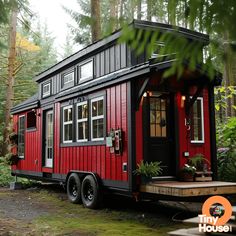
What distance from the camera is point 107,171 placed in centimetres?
812

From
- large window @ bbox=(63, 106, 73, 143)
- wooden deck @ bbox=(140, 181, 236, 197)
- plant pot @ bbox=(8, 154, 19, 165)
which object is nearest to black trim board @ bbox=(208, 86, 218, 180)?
wooden deck @ bbox=(140, 181, 236, 197)

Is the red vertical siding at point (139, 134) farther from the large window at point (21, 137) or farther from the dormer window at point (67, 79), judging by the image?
the large window at point (21, 137)

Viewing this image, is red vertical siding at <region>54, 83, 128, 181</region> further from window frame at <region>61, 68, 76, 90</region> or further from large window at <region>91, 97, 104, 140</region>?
window frame at <region>61, 68, 76, 90</region>

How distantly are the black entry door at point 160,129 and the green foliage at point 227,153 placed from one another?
2.02 meters

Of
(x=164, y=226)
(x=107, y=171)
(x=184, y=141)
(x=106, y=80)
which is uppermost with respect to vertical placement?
(x=106, y=80)

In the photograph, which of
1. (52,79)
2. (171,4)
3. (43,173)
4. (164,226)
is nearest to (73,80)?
(52,79)

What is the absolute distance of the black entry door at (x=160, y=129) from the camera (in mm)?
7906

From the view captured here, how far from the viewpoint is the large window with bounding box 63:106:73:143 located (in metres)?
10.1

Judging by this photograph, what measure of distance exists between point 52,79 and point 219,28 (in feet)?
35.4

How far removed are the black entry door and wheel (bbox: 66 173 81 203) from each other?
87.0 inches

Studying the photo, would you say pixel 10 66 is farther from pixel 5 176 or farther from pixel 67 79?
pixel 67 79

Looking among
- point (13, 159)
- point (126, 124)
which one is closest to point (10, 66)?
point (13, 159)

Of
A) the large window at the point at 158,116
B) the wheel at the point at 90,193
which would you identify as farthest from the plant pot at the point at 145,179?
the wheel at the point at 90,193

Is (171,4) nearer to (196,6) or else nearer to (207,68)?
(196,6)
